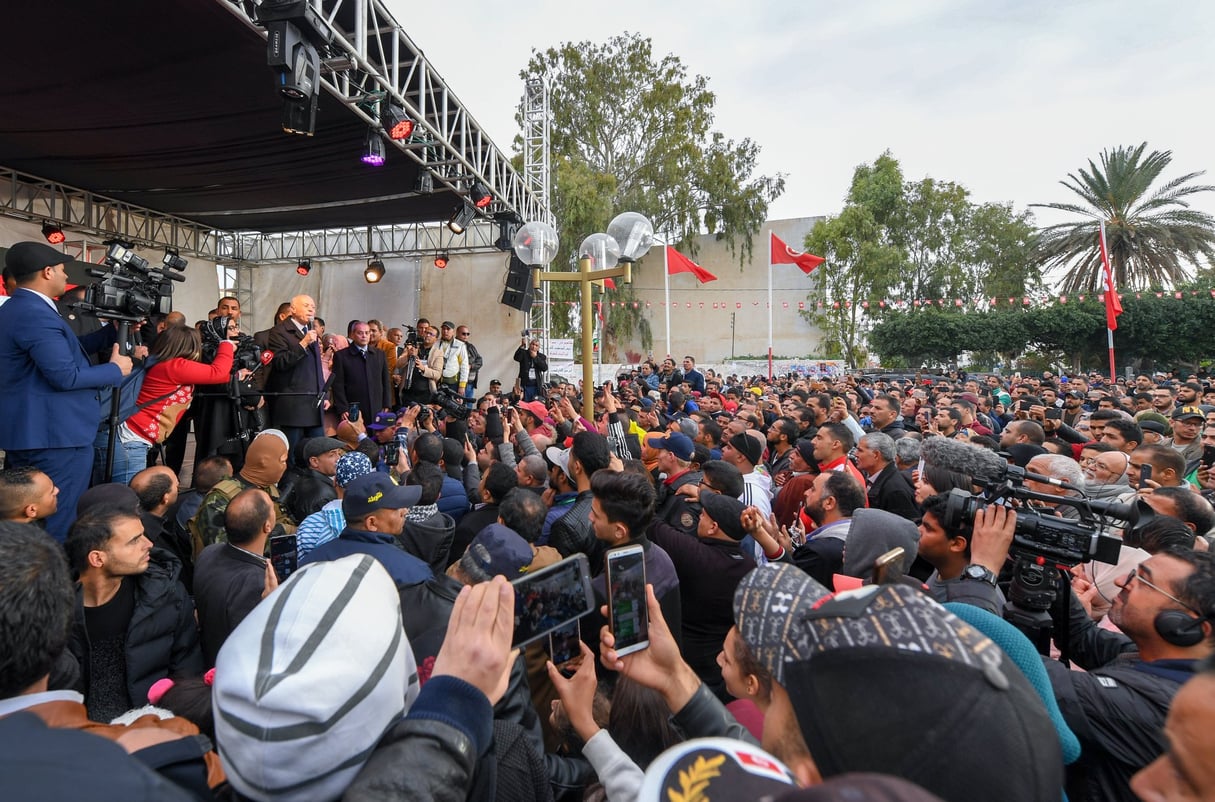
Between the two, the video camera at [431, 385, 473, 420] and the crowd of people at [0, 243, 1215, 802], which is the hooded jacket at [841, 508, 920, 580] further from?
the video camera at [431, 385, 473, 420]

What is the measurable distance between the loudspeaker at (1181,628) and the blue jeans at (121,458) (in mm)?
5657

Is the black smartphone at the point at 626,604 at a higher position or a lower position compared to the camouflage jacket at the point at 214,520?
higher

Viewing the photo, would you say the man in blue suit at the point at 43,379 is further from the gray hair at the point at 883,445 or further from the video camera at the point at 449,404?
the gray hair at the point at 883,445

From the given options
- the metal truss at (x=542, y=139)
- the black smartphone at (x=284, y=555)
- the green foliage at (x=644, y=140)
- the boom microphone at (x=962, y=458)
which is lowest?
the black smartphone at (x=284, y=555)

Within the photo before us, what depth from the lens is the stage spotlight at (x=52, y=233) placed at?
998 centimetres

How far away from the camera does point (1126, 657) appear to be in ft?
6.64

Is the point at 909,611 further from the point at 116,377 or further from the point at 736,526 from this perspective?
the point at 116,377

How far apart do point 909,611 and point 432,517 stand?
8.21 ft

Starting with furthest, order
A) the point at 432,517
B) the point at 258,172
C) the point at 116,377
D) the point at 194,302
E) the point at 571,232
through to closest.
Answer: the point at 571,232, the point at 194,302, the point at 258,172, the point at 116,377, the point at 432,517

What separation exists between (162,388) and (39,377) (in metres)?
1.45

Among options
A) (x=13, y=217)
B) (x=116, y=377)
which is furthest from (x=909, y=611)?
(x=13, y=217)

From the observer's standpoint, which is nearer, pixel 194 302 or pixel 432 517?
pixel 432 517

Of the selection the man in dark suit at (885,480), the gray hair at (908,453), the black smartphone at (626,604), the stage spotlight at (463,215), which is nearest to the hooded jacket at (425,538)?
the black smartphone at (626,604)

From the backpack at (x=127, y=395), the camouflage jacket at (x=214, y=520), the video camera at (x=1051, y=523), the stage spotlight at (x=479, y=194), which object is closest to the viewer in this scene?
the video camera at (x=1051, y=523)
